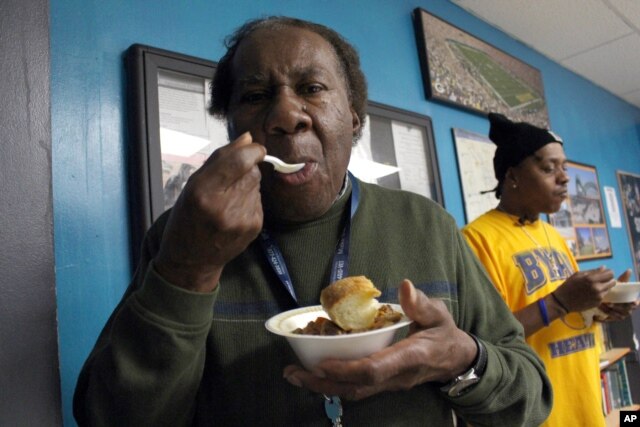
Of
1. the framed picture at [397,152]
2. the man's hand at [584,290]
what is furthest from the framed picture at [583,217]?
the man's hand at [584,290]

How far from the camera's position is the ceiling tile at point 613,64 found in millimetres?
3049

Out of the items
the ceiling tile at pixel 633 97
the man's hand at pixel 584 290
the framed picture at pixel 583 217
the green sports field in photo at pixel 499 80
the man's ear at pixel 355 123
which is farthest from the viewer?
the ceiling tile at pixel 633 97

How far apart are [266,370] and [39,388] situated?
0.30m

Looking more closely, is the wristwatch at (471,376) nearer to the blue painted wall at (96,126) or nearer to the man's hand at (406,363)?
the man's hand at (406,363)

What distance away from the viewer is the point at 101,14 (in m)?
1.02

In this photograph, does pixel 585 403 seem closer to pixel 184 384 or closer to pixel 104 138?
pixel 184 384

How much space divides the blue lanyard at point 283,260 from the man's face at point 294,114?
0.05m

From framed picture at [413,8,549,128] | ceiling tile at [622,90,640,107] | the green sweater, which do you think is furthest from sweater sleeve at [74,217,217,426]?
ceiling tile at [622,90,640,107]

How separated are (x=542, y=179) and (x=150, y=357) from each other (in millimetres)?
1412

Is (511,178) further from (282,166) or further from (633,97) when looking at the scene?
(633,97)

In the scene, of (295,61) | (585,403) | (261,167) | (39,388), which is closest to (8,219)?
(39,388)

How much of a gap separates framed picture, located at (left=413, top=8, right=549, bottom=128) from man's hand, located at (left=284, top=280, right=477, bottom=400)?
1649 mm

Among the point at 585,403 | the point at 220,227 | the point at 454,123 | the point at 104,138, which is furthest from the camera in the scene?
the point at 454,123

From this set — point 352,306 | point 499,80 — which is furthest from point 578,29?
point 352,306
